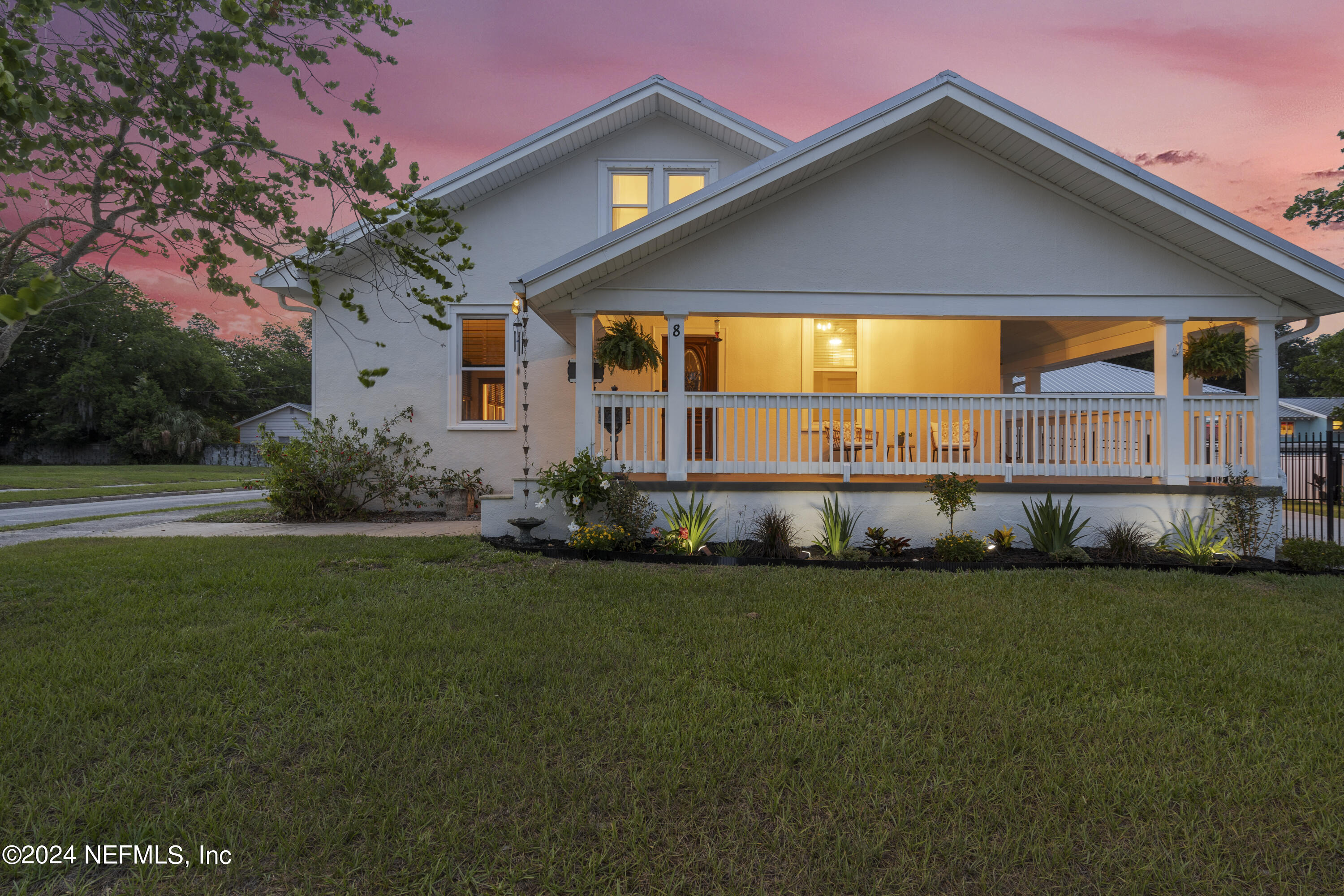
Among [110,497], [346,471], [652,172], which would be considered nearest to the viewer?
[346,471]

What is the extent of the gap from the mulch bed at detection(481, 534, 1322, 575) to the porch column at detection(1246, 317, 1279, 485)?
112 centimetres

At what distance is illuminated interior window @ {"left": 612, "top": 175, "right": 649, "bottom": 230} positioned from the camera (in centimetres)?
1083

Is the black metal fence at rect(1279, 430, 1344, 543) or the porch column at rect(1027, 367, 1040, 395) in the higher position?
the porch column at rect(1027, 367, 1040, 395)

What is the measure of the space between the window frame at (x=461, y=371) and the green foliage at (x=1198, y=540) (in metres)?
9.01

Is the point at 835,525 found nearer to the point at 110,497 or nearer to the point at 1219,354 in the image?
the point at 1219,354

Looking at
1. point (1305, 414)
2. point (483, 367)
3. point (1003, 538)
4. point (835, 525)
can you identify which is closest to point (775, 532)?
point (835, 525)

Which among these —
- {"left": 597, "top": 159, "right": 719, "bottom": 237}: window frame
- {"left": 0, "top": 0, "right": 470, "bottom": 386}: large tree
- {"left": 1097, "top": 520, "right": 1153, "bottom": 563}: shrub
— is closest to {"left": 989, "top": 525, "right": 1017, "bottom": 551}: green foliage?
{"left": 1097, "top": 520, "right": 1153, "bottom": 563}: shrub

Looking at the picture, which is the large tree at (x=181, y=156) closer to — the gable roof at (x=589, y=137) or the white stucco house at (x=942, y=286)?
the white stucco house at (x=942, y=286)

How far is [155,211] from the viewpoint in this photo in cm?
369

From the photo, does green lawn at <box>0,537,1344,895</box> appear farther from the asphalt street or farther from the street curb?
the street curb

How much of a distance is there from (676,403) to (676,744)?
5298mm

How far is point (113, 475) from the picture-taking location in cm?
2369

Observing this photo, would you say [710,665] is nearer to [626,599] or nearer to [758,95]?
[626,599]

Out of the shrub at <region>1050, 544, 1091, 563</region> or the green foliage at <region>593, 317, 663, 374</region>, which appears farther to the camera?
the green foliage at <region>593, 317, 663, 374</region>
